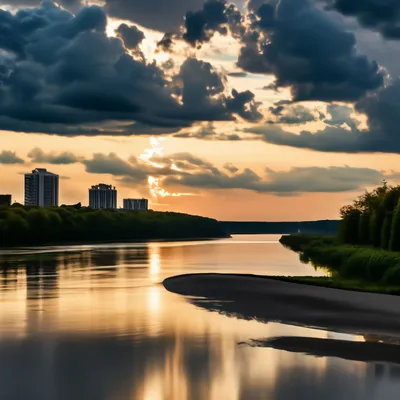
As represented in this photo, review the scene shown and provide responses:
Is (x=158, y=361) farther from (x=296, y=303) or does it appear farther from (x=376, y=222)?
(x=376, y=222)

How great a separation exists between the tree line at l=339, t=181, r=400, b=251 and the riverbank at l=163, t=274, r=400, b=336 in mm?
14219

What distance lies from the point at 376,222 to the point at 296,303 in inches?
1547

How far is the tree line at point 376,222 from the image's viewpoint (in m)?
57.7

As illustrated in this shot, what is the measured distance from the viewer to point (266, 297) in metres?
38.5

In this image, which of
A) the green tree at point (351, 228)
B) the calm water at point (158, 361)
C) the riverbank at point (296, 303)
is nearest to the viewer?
the calm water at point (158, 361)

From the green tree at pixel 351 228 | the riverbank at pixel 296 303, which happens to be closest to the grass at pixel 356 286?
the riverbank at pixel 296 303

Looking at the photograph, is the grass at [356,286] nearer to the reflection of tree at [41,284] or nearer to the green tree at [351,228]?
the reflection of tree at [41,284]

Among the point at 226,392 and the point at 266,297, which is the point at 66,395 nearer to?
the point at 226,392

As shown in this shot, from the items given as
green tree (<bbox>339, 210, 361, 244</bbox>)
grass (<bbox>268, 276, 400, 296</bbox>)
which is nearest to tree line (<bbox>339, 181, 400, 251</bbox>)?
green tree (<bbox>339, 210, 361, 244</bbox>)

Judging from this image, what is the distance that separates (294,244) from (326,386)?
493ft

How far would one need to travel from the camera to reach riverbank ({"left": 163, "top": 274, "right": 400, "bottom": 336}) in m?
28.1

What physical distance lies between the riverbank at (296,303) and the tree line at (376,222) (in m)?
14.2

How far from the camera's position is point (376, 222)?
72.4 m

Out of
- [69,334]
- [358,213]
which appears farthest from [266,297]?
[358,213]
